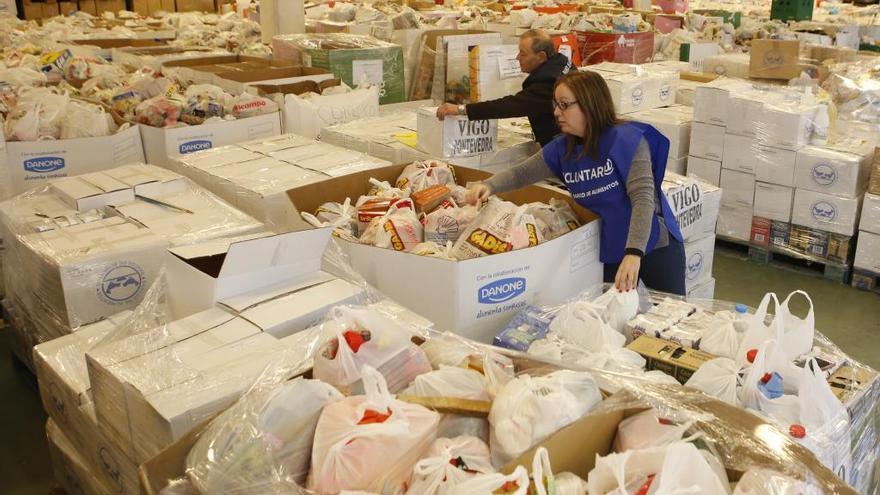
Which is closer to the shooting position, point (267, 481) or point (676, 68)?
point (267, 481)

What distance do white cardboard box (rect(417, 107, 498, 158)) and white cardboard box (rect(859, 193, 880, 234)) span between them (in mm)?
2319

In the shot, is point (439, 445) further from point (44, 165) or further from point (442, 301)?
point (44, 165)

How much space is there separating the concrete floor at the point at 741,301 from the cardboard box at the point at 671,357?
79.9 inches

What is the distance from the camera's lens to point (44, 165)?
12.5ft

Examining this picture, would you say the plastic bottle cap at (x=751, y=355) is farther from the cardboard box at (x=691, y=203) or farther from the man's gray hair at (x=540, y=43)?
the man's gray hair at (x=540, y=43)

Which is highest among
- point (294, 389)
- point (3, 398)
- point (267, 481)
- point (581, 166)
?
point (581, 166)

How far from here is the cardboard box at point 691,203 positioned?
332 cm

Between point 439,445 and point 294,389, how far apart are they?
0.31 m

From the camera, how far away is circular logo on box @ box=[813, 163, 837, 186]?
4.46m

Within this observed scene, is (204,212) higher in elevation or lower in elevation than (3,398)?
higher

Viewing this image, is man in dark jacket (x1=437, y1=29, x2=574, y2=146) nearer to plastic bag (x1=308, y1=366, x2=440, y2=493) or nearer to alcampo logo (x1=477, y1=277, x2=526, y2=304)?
alcampo logo (x1=477, y1=277, x2=526, y2=304)

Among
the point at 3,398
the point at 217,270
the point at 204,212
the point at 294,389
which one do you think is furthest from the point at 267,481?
the point at 3,398

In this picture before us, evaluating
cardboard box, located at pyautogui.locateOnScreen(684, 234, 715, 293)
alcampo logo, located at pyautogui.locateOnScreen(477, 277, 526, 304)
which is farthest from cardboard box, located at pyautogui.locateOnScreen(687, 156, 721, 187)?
alcampo logo, located at pyautogui.locateOnScreen(477, 277, 526, 304)

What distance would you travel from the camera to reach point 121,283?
8.41ft
